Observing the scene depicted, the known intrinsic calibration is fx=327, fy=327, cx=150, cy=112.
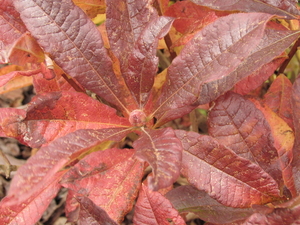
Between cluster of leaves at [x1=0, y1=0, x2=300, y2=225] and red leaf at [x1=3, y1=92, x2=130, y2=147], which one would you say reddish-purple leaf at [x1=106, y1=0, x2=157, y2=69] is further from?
red leaf at [x1=3, y1=92, x2=130, y2=147]

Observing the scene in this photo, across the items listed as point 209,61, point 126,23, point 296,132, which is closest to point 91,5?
point 126,23

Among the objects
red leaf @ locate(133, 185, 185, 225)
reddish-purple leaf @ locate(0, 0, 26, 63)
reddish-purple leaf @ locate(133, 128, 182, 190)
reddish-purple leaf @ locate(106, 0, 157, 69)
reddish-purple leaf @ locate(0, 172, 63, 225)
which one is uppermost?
reddish-purple leaf @ locate(0, 0, 26, 63)

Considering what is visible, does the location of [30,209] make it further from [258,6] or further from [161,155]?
[258,6]

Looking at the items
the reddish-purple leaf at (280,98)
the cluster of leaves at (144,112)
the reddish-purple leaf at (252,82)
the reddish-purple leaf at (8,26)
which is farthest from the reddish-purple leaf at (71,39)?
the reddish-purple leaf at (280,98)

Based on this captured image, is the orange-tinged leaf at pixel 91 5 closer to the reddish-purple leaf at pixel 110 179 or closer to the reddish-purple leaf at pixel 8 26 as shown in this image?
the reddish-purple leaf at pixel 8 26

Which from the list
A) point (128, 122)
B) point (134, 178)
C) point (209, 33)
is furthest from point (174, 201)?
point (209, 33)

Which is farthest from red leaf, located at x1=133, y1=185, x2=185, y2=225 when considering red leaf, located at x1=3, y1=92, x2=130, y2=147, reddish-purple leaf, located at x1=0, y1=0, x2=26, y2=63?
reddish-purple leaf, located at x1=0, y1=0, x2=26, y2=63

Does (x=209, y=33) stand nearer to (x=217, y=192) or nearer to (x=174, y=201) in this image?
(x=217, y=192)
